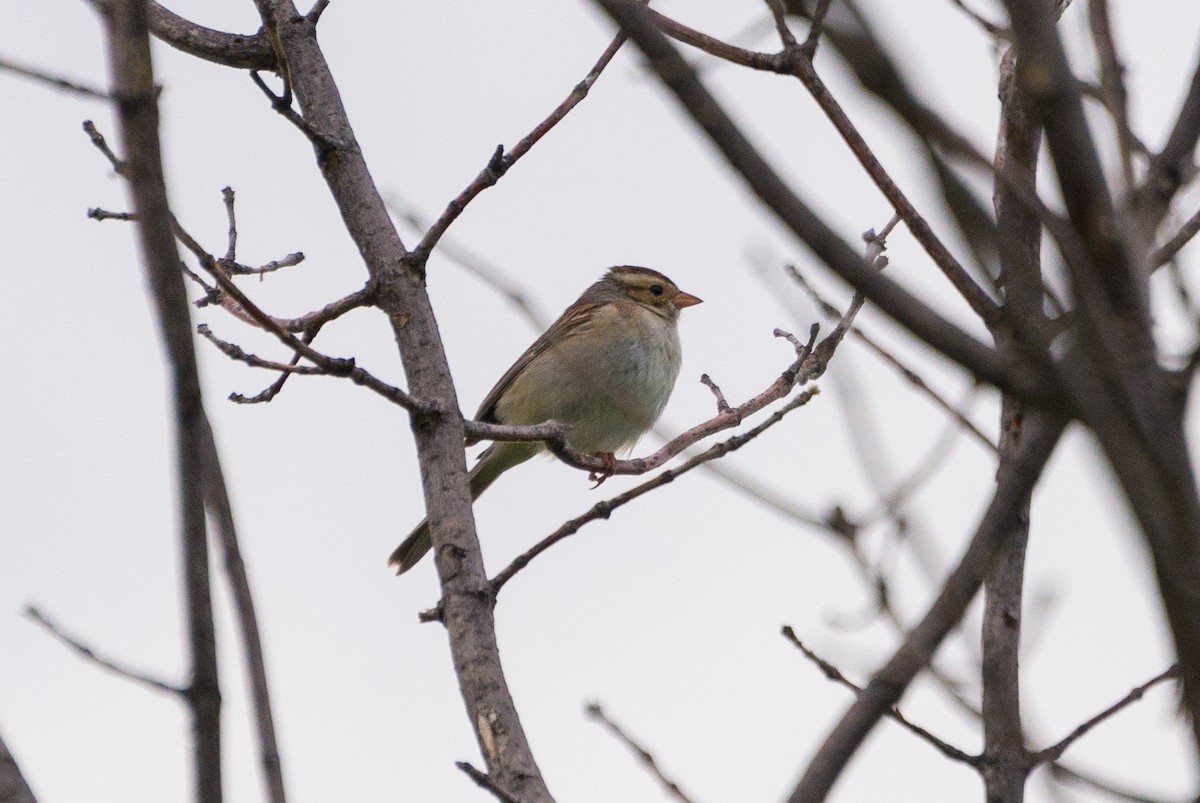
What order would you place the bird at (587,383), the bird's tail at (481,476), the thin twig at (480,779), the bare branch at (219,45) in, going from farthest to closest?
the bird at (587,383) → the bird's tail at (481,476) → the bare branch at (219,45) → the thin twig at (480,779)

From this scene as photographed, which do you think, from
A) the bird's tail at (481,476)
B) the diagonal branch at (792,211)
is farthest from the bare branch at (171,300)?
the bird's tail at (481,476)

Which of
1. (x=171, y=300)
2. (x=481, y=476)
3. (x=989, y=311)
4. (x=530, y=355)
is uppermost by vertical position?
(x=530, y=355)

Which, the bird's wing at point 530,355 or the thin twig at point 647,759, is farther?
the bird's wing at point 530,355

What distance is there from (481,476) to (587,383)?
0.99 meters

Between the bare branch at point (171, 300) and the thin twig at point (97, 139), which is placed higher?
the thin twig at point (97, 139)

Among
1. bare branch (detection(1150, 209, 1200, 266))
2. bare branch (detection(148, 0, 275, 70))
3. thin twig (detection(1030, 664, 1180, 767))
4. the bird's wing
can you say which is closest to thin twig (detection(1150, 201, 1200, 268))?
bare branch (detection(1150, 209, 1200, 266))

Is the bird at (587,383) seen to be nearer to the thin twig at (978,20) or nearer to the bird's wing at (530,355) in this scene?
the bird's wing at (530,355)

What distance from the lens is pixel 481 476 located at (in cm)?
851

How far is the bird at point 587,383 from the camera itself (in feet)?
26.8

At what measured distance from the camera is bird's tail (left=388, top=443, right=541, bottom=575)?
→ 7867 millimetres

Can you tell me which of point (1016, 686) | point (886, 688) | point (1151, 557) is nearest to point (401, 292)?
point (1016, 686)

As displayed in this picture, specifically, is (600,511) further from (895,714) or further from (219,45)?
(219,45)

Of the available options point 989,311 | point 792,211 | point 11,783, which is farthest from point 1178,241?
point 11,783

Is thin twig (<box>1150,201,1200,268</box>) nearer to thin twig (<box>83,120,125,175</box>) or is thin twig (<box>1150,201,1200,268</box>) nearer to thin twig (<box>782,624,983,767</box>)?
thin twig (<box>782,624,983,767</box>)
